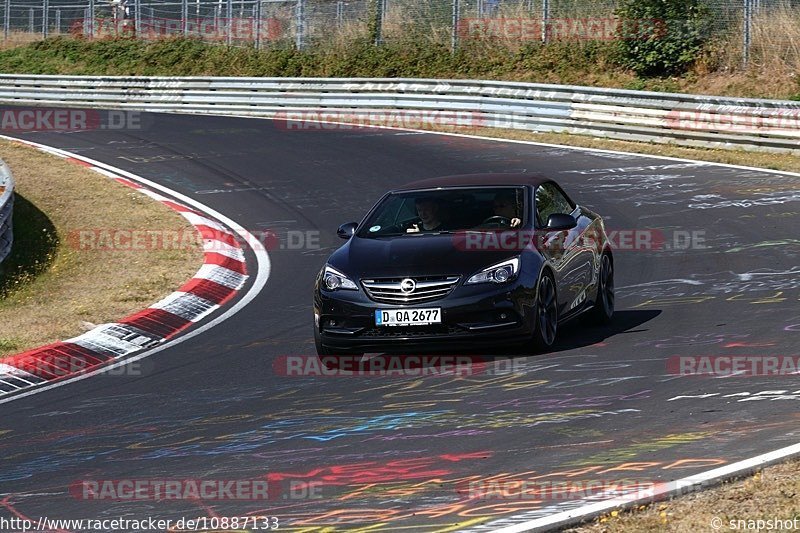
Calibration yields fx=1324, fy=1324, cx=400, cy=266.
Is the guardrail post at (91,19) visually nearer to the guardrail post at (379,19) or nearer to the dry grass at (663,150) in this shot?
the guardrail post at (379,19)

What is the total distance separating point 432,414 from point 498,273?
2.03 meters

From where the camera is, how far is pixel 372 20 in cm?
3834

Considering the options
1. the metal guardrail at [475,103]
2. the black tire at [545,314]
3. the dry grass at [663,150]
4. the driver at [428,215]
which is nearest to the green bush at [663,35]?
the metal guardrail at [475,103]

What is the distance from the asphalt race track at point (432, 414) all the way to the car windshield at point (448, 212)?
1198mm

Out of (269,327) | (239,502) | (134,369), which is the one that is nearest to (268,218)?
(269,327)

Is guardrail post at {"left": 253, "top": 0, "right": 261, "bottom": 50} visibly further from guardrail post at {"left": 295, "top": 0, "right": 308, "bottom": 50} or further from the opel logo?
the opel logo

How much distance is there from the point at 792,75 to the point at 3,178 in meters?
18.1

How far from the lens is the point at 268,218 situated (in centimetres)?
1950

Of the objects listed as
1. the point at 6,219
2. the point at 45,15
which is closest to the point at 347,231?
the point at 6,219

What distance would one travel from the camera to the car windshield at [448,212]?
11367mm

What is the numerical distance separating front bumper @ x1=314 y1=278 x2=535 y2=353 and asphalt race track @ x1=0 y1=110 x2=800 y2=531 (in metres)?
0.29

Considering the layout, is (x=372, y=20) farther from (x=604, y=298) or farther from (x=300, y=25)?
(x=604, y=298)

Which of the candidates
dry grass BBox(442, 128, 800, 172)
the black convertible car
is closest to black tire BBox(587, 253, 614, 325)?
the black convertible car

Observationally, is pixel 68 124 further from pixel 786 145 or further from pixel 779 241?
pixel 779 241
